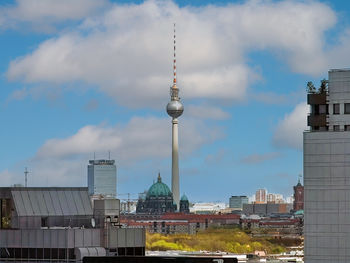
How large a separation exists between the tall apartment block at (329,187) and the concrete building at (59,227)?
65.3ft

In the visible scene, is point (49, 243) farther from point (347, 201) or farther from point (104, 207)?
point (347, 201)

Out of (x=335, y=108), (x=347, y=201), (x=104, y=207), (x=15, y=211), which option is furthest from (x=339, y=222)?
(x=15, y=211)

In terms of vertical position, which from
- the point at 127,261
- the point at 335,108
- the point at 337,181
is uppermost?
the point at 335,108

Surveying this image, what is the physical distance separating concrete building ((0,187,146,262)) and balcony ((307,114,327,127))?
73.1ft

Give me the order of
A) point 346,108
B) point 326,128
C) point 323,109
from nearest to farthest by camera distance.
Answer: point 346,108 < point 326,128 < point 323,109

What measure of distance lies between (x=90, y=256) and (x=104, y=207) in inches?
420

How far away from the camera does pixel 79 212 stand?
104 metres

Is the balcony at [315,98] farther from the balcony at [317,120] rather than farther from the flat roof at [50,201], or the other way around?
the flat roof at [50,201]

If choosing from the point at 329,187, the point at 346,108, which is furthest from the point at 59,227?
the point at 346,108

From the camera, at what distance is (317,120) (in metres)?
116

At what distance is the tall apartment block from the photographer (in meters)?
113

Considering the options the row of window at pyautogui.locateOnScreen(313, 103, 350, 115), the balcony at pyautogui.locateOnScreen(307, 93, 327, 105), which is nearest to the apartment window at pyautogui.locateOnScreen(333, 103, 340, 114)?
the row of window at pyautogui.locateOnScreen(313, 103, 350, 115)

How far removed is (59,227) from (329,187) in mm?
27374

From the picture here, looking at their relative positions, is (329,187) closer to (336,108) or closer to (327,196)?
(327,196)
